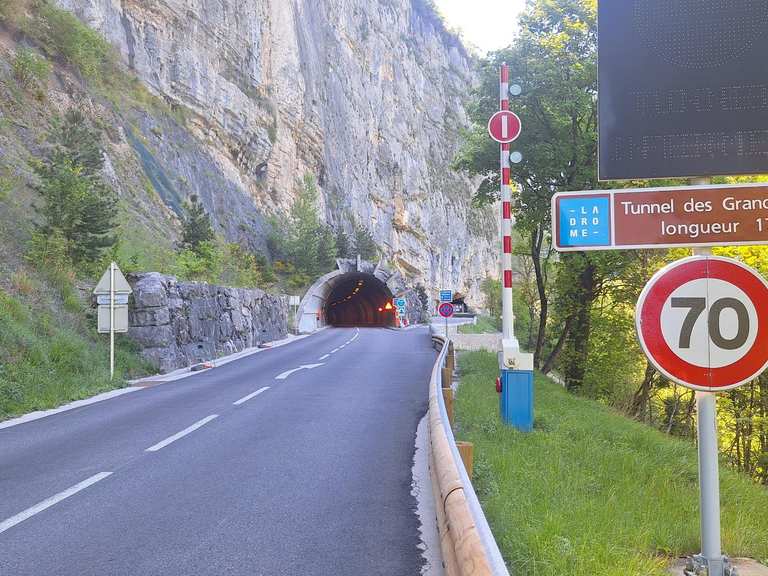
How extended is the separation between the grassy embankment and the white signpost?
8.94 metres

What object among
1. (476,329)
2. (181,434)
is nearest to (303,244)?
(476,329)

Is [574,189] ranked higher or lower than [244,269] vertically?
higher

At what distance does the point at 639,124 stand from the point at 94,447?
23.6ft

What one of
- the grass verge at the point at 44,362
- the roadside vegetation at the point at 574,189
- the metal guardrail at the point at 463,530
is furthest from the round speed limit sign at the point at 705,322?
the roadside vegetation at the point at 574,189

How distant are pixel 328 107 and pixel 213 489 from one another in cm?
5878

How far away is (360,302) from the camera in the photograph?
236 feet

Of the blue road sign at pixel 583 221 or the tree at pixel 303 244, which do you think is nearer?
the blue road sign at pixel 583 221

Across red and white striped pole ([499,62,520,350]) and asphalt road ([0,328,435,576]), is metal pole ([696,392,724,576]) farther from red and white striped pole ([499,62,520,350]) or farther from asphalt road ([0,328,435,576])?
red and white striped pole ([499,62,520,350])

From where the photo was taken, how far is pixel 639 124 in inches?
132

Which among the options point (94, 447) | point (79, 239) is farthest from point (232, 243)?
point (94, 447)

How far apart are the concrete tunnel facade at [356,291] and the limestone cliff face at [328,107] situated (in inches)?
253

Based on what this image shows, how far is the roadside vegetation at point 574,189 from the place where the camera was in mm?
15375

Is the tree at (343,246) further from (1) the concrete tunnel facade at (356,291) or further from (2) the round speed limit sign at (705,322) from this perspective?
(2) the round speed limit sign at (705,322)

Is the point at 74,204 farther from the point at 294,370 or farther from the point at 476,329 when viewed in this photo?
the point at 476,329
